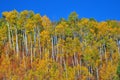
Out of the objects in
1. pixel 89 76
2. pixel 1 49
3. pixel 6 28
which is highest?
pixel 6 28

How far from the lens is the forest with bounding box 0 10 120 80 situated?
75.4 meters

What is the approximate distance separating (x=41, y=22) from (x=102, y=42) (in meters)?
17.0

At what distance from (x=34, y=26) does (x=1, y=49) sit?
1084 centimetres

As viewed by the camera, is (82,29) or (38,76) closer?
(38,76)

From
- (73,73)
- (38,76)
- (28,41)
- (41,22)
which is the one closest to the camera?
(38,76)

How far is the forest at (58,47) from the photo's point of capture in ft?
247

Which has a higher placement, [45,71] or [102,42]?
[102,42]

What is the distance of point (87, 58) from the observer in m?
77.7

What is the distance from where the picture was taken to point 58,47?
8894 cm

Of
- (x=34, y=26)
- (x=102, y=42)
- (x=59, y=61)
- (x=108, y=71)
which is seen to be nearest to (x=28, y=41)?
(x=34, y=26)

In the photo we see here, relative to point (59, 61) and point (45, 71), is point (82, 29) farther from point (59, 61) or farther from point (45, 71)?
point (45, 71)

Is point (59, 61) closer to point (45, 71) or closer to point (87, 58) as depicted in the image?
point (87, 58)

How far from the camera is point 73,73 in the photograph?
7406 centimetres

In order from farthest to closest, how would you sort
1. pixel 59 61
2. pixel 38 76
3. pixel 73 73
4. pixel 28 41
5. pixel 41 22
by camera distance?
pixel 41 22, pixel 28 41, pixel 59 61, pixel 73 73, pixel 38 76
